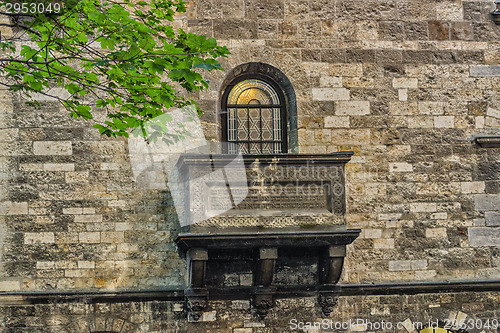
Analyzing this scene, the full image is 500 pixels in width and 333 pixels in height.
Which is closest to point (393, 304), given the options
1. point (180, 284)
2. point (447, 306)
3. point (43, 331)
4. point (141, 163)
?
point (447, 306)

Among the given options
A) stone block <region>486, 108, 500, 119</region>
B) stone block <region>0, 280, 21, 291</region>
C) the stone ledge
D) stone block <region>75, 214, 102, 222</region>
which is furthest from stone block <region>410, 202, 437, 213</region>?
stone block <region>0, 280, 21, 291</region>

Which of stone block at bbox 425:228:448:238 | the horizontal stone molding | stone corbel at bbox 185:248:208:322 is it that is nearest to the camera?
stone corbel at bbox 185:248:208:322

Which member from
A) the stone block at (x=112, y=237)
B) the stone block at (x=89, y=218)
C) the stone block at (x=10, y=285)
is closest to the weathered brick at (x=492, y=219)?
the stone block at (x=112, y=237)

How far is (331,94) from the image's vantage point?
9281 mm

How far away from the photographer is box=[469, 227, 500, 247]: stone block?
9.28 metres

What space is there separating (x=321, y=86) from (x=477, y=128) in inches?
93.4

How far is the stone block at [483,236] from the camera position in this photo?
30.5 feet

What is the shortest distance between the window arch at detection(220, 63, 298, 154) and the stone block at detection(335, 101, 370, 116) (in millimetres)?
636

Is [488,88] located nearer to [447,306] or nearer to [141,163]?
[447,306]

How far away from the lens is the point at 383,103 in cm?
935

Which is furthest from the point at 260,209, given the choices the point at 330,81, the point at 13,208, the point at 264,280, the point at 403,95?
the point at 13,208

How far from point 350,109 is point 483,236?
104 inches

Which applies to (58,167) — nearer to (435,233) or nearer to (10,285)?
(10,285)

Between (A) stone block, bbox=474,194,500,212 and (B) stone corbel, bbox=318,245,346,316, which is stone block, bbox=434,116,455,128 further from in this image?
(B) stone corbel, bbox=318,245,346,316
